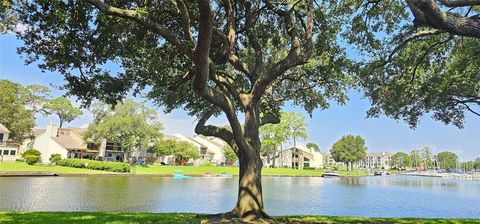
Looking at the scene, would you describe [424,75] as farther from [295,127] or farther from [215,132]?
[295,127]

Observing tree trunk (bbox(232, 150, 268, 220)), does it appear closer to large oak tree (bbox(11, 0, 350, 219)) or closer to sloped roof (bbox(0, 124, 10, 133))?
large oak tree (bbox(11, 0, 350, 219))

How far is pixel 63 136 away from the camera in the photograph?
5825cm

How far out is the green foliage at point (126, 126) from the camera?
182 feet

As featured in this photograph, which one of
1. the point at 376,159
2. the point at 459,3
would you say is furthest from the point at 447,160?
the point at 459,3

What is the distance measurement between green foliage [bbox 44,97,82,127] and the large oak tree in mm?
57699

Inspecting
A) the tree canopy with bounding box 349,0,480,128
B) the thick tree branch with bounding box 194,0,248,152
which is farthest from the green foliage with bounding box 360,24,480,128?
the thick tree branch with bounding box 194,0,248,152

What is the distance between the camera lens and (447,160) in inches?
5650

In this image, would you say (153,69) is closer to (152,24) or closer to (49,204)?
(152,24)

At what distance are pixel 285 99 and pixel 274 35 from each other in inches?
98.7

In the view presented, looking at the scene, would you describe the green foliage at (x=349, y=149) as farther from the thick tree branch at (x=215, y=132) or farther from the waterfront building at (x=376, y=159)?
the waterfront building at (x=376, y=159)

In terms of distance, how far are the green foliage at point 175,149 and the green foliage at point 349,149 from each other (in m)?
37.3

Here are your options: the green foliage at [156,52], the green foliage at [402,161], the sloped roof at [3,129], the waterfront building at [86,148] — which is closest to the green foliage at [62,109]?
the waterfront building at [86,148]

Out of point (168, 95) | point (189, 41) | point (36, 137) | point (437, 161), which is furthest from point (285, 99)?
point (437, 161)

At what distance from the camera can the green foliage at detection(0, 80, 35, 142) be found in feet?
159
